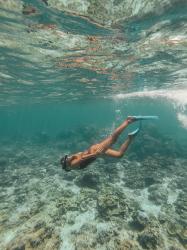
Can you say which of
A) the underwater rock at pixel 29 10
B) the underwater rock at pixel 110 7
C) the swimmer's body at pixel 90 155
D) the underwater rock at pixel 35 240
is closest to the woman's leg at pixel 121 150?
the swimmer's body at pixel 90 155

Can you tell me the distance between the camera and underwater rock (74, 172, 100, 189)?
1597 cm

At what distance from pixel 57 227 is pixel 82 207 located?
229 centimetres

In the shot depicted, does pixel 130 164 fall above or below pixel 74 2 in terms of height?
below

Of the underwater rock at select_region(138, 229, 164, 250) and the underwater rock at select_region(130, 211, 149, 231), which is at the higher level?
the underwater rock at select_region(138, 229, 164, 250)

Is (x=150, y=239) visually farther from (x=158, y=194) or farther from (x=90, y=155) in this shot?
(x=158, y=194)

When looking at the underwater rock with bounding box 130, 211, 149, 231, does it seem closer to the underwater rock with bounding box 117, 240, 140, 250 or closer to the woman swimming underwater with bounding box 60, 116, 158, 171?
the underwater rock with bounding box 117, 240, 140, 250

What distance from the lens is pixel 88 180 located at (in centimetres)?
1664

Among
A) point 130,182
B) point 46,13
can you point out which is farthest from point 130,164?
point 46,13

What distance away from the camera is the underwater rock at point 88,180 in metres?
16.0

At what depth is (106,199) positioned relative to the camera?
1338cm

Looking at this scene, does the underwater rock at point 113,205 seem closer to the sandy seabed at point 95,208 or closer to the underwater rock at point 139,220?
the sandy seabed at point 95,208

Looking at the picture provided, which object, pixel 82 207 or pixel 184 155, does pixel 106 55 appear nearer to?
pixel 82 207

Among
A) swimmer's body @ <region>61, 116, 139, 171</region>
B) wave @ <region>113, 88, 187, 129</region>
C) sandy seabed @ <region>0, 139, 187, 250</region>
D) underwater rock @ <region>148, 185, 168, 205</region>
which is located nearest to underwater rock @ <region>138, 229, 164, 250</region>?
sandy seabed @ <region>0, 139, 187, 250</region>

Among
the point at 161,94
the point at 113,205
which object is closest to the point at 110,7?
the point at 113,205
